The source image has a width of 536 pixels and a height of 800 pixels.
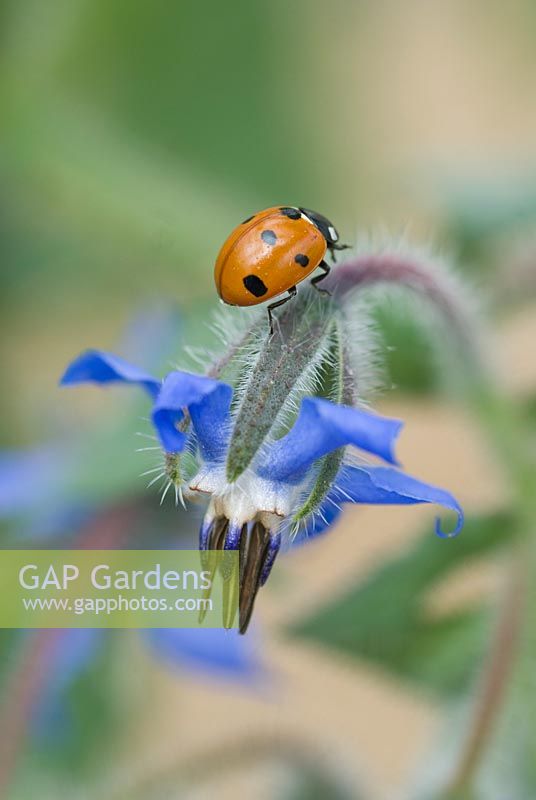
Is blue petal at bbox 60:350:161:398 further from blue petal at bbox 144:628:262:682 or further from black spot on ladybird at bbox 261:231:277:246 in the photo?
blue petal at bbox 144:628:262:682

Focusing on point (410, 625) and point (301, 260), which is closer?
point (301, 260)

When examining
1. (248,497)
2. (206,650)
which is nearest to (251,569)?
(248,497)

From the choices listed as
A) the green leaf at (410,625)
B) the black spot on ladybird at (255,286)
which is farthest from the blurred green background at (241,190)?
the black spot on ladybird at (255,286)

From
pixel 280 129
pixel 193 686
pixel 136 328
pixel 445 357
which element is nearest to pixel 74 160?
Result: pixel 136 328

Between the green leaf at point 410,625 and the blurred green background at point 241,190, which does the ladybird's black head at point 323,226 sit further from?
the green leaf at point 410,625

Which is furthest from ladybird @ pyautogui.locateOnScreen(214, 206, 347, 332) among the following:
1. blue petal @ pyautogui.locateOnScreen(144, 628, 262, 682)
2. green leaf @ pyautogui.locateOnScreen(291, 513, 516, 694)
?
blue petal @ pyautogui.locateOnScreen(144, 628, 262, 682)

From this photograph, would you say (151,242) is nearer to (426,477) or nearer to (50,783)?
(50,783)

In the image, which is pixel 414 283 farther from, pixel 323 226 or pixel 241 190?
pixel 241 190
